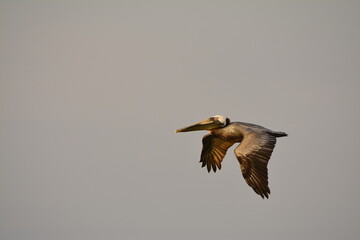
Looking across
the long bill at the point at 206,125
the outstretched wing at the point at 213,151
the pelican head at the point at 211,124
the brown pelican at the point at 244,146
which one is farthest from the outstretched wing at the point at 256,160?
Result: the outstretched wing at the point at 213,151

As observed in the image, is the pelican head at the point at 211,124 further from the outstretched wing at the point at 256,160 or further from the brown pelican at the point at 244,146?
the outstretched wing at the point at 256,160

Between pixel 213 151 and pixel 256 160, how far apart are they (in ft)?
17.1

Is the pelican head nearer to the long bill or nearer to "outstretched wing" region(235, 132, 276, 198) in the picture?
the long bill

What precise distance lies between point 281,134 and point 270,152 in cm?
180

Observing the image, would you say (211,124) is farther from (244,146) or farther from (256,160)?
(256,160)

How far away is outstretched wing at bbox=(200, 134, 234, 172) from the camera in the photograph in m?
26.7

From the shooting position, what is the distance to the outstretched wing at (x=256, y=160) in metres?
21.8

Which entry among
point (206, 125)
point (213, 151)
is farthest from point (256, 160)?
point (213, 151)

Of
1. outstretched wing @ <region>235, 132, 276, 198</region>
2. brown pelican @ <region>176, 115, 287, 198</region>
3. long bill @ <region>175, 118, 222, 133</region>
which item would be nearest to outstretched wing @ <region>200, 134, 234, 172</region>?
brown pelican @ <region>176, 115, 287, 198</region>

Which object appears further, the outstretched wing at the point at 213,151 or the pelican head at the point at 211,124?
the outstretched wing at the point at 213,151

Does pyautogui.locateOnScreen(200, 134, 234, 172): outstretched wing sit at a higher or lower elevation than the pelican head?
lower

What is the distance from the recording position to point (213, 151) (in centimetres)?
2717

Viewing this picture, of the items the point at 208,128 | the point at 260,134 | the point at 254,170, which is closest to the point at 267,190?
the point at 254,170

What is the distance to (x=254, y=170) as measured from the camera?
72.0 ft
